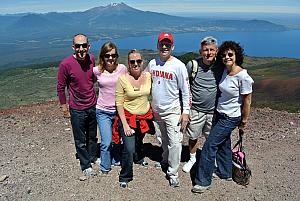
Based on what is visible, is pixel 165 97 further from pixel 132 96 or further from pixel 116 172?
pixel 116 172

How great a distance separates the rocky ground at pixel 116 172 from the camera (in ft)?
19.4

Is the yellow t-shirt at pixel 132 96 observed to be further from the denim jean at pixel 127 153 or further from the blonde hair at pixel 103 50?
the blonde hair at pixel 103 50

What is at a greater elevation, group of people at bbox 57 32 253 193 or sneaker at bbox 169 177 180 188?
group of people at bbox 57 32 253 193

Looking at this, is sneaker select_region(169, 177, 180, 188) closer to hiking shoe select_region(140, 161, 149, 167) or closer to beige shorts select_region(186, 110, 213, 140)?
beige shorts select_region(186, 110, 213, 140)

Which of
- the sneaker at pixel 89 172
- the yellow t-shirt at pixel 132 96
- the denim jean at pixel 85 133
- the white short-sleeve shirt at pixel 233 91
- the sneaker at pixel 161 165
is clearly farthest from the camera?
the sneaker at pixel 161 165

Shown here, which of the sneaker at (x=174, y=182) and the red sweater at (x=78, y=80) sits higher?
the red sweater at (x=78, y=80)

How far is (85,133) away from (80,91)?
3.29ft

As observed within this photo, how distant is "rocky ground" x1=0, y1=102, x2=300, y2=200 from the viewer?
5.90 meters

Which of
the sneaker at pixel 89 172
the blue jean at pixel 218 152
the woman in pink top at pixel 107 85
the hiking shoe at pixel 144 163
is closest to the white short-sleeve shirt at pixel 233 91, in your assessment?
the blue jean at pixel 218 152

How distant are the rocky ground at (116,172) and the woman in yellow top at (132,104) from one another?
0.59 m

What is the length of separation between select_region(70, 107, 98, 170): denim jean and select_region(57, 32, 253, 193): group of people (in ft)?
0.06

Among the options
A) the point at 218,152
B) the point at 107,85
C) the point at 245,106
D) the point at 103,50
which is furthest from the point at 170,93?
the point at 218,152

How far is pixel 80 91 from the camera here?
582 centimetres

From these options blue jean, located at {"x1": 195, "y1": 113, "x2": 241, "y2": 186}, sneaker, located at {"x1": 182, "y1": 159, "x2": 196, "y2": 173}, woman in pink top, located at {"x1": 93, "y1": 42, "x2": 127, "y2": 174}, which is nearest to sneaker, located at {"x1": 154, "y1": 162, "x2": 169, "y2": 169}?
sneaker, located at {"x1": 182, "y1": 159, "x2": 196, "y2": 173}
